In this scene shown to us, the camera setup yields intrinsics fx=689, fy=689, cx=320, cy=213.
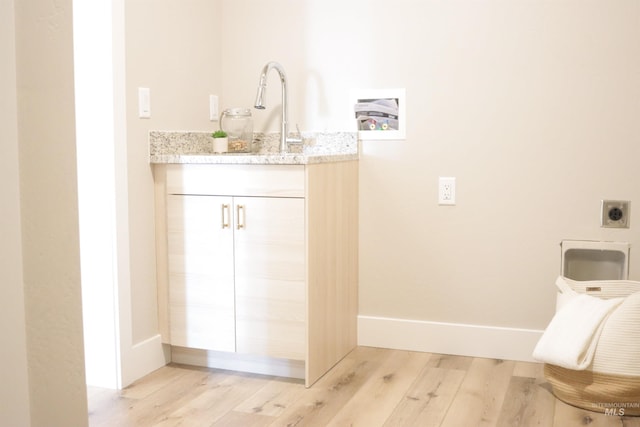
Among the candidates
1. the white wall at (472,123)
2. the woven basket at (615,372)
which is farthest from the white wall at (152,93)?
the woven basket at (615,372)

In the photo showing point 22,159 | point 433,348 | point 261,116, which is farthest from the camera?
point 261,116

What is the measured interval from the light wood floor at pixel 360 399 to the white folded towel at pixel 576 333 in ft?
0.62

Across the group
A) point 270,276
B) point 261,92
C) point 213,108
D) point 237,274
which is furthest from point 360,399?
point 213,108

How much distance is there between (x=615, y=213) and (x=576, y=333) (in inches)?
26.4

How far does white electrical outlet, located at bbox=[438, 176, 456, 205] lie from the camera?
9.88 ft

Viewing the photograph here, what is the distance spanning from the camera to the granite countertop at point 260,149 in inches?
103

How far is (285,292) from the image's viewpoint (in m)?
2.66

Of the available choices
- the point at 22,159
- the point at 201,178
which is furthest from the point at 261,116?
the point at 22,159

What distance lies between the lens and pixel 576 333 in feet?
7.73

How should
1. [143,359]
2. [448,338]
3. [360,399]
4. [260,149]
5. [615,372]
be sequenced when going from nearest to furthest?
1. [615,372]
2. [360,399]
3. [143,359]
4. [448,338]
5. [260,149]

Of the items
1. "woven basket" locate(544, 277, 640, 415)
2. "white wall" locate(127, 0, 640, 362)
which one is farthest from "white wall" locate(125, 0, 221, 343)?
"woven basket" locate(544, 277, 640, 415)

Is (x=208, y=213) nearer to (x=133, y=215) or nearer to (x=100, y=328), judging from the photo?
(x=133, y=215)

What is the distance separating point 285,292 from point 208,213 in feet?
1.46

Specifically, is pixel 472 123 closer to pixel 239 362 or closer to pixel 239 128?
pixel 239 128
